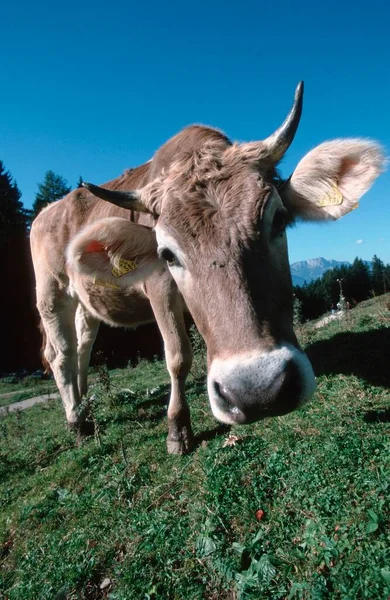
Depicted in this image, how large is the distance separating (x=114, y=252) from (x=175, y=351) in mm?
1272

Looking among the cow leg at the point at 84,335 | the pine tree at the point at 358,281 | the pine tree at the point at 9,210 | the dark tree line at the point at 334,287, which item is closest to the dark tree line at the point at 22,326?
the pine tree at the point at 9,210

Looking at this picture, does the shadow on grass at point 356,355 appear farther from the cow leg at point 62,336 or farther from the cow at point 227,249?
the cow leg at point 62,336

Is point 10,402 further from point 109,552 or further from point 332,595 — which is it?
point 332,595

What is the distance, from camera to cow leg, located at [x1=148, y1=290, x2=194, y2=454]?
13.0 ft

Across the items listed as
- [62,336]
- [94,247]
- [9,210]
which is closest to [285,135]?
[94,247]

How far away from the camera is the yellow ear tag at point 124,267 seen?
374 centimetres

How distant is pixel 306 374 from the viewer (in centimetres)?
212

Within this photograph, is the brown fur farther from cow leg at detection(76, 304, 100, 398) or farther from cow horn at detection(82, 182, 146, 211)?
cow leg at detection(76, 304, 100, 398)

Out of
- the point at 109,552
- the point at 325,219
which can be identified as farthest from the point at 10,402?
the point at 325,219

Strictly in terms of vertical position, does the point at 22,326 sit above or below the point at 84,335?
above

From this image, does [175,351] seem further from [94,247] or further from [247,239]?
[247,239]

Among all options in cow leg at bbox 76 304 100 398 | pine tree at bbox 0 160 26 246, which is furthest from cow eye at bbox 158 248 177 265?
pine tree at bbox 0 160 26 246

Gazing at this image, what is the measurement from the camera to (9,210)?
3136cm

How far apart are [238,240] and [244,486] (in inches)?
72.5
